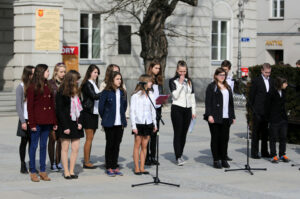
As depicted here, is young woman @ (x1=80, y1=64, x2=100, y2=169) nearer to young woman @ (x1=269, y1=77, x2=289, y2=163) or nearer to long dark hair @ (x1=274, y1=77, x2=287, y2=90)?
young woman @ (x1=269, y1=77, x2=289, y2=163)

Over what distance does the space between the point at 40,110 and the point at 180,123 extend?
303cm

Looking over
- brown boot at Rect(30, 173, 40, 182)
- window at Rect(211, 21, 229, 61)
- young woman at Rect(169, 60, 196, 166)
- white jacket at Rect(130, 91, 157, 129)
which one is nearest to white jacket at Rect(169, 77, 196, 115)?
young woman at Rect(169, 60, 196, 166)

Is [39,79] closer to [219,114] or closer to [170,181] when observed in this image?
[170,181]

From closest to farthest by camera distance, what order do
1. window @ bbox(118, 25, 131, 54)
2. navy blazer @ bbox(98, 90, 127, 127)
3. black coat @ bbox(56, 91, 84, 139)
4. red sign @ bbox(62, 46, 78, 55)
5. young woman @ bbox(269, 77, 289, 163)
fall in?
black coat @ bbox(56, 91, 84, 139), navy blazer @ bbox(98, 90, 127, 127), young woman @ bbox(269, 77, 289, 163), red sign @ bbox(62, 46, 78, 55), window @ bbox(118, 25, 131, 54)

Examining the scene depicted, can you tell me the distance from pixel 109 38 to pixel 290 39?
73.1ft

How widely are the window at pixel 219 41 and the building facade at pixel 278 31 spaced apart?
1472cm

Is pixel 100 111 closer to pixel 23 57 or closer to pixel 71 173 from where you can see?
pixel 71 173

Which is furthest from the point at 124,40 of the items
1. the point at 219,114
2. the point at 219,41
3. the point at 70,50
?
the point at 219,114

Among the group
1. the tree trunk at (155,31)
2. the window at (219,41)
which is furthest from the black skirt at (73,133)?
the window at (219,41)

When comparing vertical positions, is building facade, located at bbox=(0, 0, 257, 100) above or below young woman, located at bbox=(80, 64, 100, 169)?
above

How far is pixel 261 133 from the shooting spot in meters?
15.5

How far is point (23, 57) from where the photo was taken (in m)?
26.2

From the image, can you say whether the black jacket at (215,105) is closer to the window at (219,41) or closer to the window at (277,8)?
the window at (219,41)

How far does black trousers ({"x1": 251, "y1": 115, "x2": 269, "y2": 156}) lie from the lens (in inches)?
597
